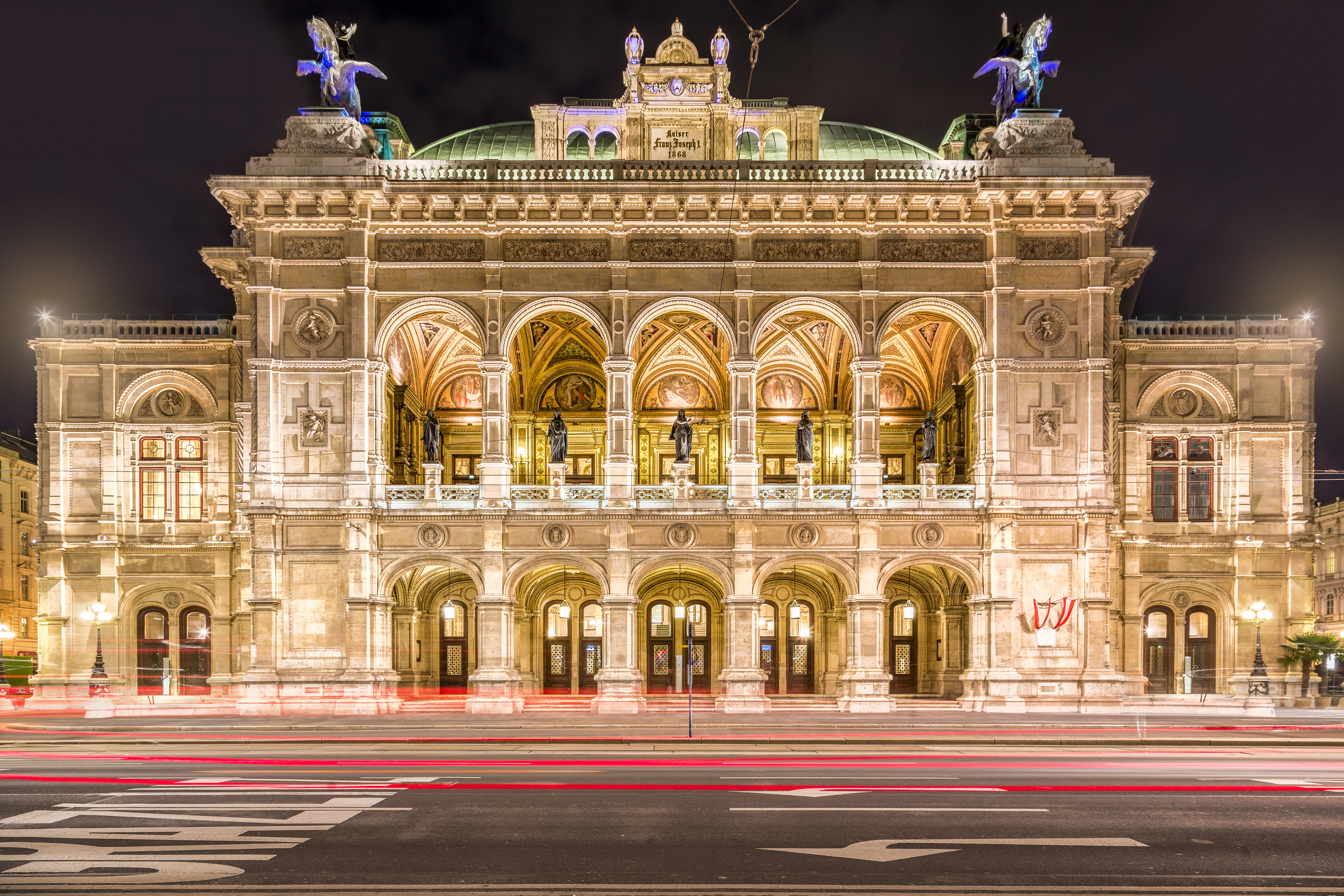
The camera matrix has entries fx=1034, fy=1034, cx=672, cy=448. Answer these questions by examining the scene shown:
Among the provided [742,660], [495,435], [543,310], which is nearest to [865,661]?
[742,660]

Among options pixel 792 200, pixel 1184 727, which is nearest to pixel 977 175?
pixel 792 200

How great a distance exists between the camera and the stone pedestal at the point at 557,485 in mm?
31203

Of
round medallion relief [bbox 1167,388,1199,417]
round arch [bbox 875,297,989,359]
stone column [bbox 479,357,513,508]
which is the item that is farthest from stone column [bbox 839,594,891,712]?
round medallion relief [bbox 1167,388,1199,417]

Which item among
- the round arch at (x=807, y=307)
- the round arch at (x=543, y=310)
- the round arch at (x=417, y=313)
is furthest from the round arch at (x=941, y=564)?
the round arch at (x=417, y=313)

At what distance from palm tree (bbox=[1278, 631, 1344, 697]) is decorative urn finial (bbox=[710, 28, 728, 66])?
2713 cm

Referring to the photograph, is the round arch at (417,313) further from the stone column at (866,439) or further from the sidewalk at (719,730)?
the stone column at (866,439)

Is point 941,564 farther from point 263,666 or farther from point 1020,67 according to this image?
point 263,666

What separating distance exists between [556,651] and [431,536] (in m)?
8.72

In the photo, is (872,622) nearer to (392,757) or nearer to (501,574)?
(501,574)

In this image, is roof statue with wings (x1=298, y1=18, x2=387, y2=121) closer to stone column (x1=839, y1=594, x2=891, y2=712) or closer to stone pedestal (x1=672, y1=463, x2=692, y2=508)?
stone pedestal (x1=672, y1=463, x2=692, y2=508)

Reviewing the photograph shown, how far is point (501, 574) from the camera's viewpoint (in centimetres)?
3106

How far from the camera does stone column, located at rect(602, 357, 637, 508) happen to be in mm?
31250

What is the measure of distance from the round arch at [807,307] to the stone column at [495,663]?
1087 centimetres

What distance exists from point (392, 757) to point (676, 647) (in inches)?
743
